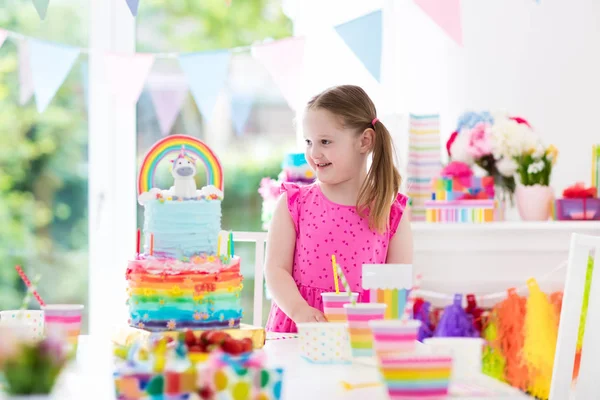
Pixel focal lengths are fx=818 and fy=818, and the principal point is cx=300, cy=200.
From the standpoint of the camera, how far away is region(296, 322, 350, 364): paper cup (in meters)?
1.33

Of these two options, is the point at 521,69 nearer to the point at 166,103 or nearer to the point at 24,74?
the point at 166,103

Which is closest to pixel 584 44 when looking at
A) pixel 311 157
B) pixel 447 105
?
pixel 447 105

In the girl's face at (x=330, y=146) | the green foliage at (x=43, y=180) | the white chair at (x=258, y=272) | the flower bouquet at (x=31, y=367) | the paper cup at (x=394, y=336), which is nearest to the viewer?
the flower bouquet at (x=31, y=367)

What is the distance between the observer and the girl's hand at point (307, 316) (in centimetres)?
166

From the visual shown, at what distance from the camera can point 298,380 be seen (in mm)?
1210

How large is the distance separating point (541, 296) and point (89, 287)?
182 cm

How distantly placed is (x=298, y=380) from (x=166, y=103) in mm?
2260

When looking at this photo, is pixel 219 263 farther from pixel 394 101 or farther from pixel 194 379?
pixel 394 101

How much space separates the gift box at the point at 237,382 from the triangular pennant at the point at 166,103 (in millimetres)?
2375

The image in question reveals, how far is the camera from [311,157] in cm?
200

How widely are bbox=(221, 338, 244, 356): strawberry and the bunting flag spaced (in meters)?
1.76

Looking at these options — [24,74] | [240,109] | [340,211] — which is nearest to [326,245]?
[340,211]

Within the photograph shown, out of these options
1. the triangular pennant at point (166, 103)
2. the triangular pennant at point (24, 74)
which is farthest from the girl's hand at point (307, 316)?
the triangular pennant at point (24, 74)

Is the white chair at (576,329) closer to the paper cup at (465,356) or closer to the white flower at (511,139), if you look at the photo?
the paper cup at (465,356)
